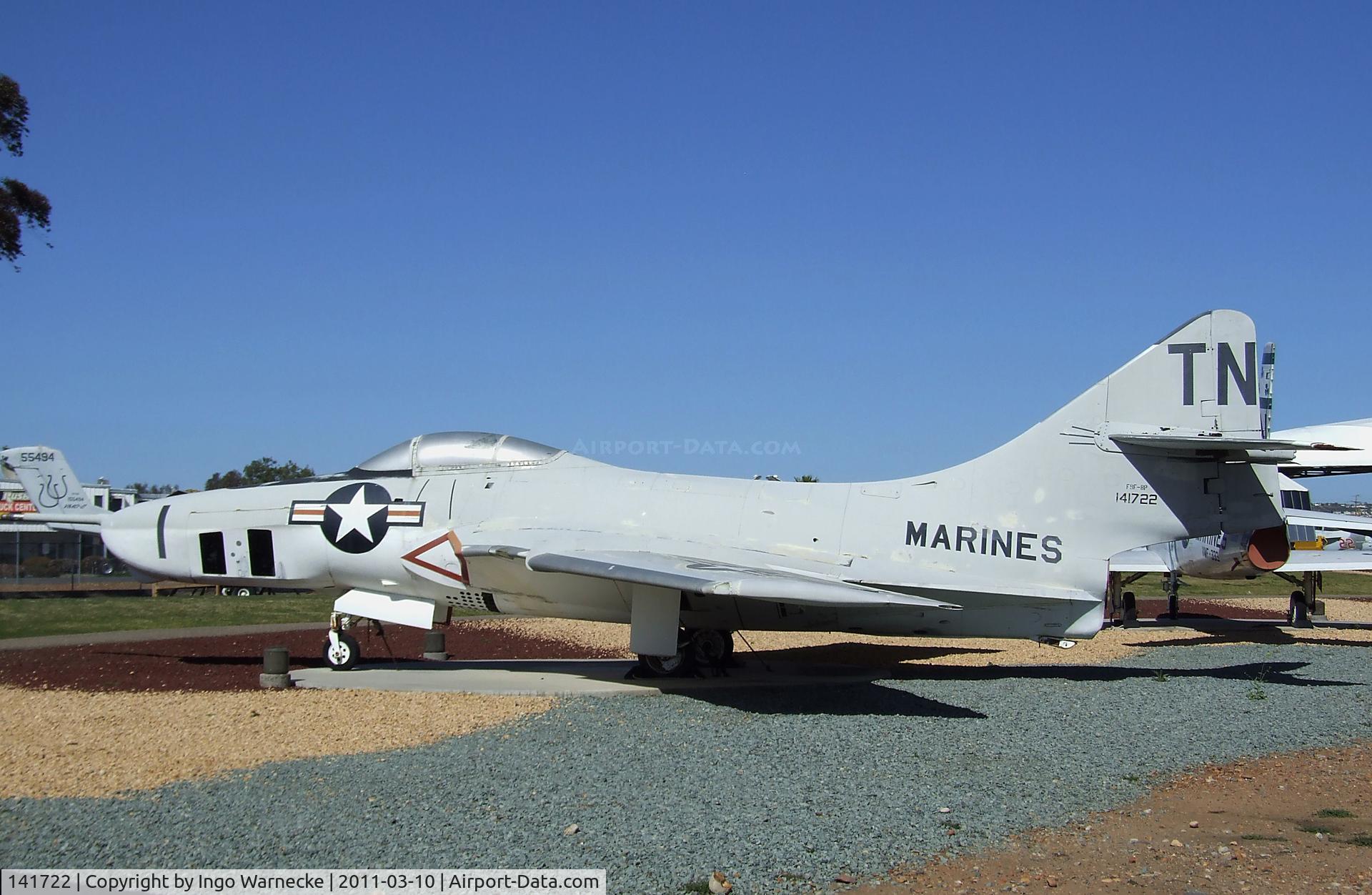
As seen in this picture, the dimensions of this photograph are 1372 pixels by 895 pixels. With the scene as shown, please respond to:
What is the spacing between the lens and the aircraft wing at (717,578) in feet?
31.1

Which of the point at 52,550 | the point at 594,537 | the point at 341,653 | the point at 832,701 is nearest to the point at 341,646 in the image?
the point at 341,653

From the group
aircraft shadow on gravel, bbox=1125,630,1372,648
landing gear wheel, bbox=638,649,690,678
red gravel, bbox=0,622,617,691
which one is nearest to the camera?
red gravel, bbox=0,622,617,691

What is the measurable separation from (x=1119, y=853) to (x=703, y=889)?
8.04ft

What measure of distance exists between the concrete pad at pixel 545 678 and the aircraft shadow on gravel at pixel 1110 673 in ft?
2.83

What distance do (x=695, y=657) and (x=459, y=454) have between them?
4.17 meters

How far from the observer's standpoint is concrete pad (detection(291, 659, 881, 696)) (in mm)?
11781

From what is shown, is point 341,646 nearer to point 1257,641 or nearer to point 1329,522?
point 1257,641

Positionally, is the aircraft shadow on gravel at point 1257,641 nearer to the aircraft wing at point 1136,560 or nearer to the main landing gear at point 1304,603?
the main landing gear at point 1304,603

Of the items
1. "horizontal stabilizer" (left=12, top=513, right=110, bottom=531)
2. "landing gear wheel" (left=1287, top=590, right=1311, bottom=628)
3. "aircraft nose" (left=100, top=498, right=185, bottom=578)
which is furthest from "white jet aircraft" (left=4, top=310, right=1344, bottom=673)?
"landing gear wheel" (left=1287, top=590, right=1311, bottom=628)

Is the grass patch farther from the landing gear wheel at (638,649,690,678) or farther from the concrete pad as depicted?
the landing gear wheel at (638,649,690,678)

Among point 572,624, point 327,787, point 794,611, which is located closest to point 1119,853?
point 327,787

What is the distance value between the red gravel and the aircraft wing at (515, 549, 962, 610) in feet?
14.5

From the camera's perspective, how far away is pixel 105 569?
135 feet

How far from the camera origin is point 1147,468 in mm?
11977
